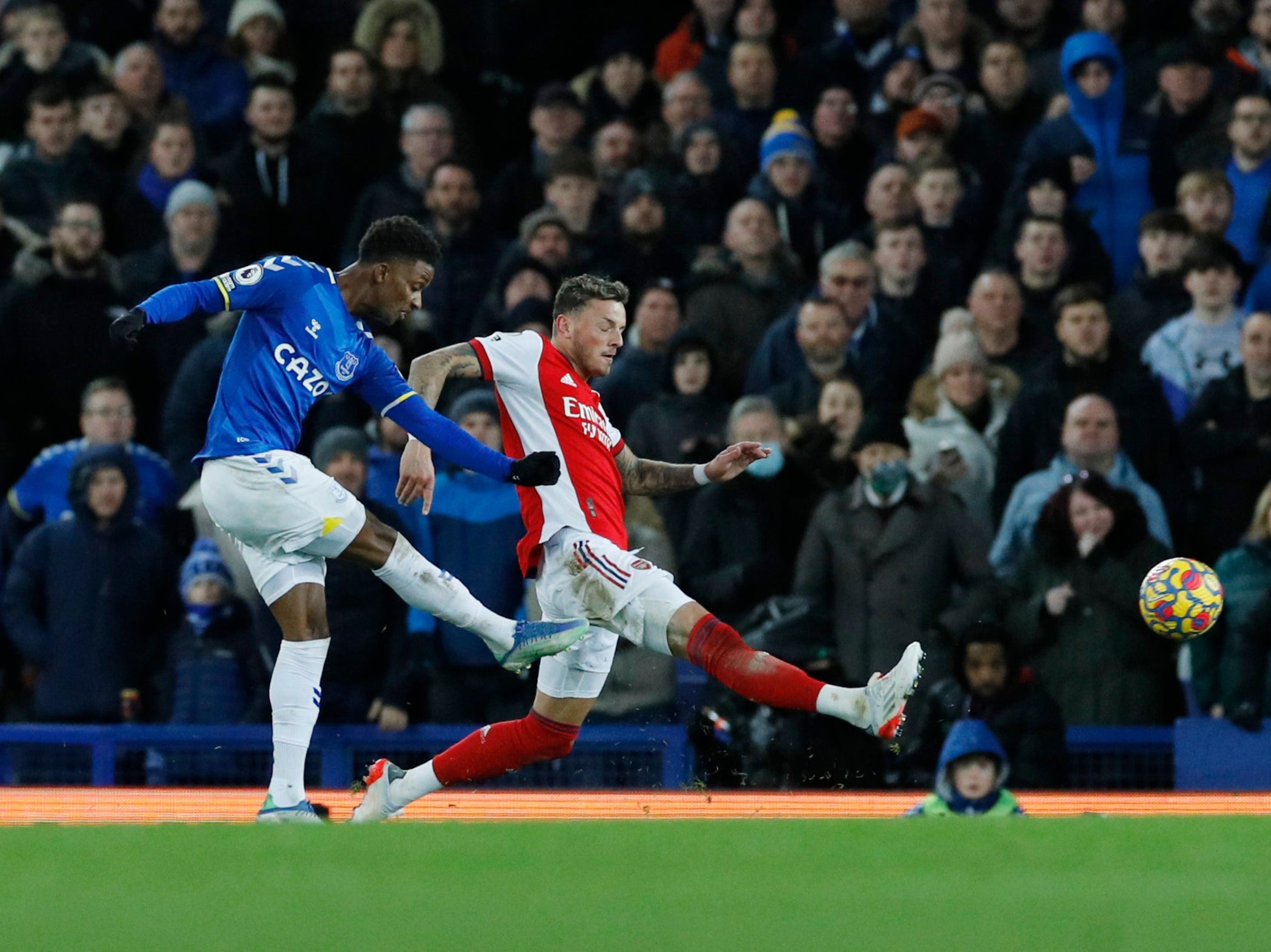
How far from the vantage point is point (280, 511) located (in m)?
7.20

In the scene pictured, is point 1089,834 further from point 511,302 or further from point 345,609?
point 511,302

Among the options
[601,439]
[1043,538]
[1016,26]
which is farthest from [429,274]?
[1016,26]

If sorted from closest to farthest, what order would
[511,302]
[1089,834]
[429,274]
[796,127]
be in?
[1089,834] < [429,274] < [511,302] < [796,127]

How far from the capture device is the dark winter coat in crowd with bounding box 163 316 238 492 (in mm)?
11148

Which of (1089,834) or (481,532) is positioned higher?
(481,532)

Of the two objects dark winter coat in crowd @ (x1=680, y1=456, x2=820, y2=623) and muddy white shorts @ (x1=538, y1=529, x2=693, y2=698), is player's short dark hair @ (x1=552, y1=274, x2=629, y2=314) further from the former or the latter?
dark winter coat in crowd @ (x1=680, y1=456, x2=820, y2=623)

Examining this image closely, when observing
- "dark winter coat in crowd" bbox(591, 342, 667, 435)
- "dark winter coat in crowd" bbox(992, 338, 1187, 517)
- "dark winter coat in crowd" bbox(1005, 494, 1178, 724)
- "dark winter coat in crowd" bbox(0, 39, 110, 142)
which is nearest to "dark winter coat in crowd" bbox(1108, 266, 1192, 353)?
"dark winter coat in crowd" bbox(992, 338, 1187, 517)

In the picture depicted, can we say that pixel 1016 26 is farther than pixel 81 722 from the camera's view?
Yes

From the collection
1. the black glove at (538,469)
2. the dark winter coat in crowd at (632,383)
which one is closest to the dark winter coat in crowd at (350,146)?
the dark winter coat in crowd at (632,383)

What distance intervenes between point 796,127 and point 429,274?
5.12 meters

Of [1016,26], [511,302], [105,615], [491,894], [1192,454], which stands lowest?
[491,894]

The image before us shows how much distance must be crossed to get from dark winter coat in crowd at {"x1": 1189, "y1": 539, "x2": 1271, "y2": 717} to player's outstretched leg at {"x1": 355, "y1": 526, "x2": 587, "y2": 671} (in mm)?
3456

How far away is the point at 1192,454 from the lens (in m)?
10.3

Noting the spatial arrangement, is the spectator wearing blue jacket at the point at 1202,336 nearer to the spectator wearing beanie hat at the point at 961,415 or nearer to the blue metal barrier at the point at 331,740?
the spectator wearing beanie hat at the point at 961,415
